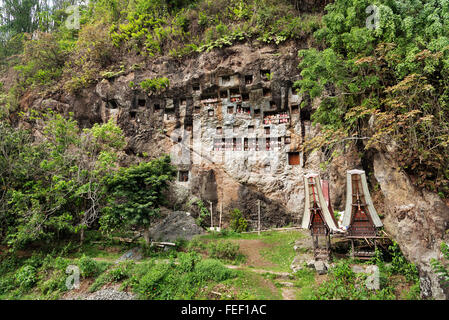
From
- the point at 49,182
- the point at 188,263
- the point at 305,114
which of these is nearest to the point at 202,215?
the point at 188,263

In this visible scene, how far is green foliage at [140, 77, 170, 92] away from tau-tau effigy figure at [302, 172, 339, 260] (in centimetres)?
1298

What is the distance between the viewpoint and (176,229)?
13.5m

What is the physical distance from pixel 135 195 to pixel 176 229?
129 inches

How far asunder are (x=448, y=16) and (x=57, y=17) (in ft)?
108

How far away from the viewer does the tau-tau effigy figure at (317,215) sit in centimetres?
906

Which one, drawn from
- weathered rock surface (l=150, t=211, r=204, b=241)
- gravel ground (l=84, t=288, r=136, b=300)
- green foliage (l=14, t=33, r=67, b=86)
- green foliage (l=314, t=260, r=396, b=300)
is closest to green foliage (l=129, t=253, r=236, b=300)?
gravel ground (l=84, t=288, r=136, b=300)

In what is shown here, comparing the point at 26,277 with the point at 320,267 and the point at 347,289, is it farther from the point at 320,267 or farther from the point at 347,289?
the point at 347,289

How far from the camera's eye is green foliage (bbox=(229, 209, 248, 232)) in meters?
14.7

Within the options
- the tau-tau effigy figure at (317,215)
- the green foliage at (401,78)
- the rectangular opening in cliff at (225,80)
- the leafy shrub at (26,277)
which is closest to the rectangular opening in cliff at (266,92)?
the rectangular opening in cliff at (225,80)

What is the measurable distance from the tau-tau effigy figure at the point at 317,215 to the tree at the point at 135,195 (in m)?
7.27

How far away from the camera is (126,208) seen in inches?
450

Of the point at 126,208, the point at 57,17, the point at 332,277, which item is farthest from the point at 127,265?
the point at 57,17

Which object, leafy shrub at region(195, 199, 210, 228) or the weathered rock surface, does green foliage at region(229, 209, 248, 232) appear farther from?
the weathered rock surface
